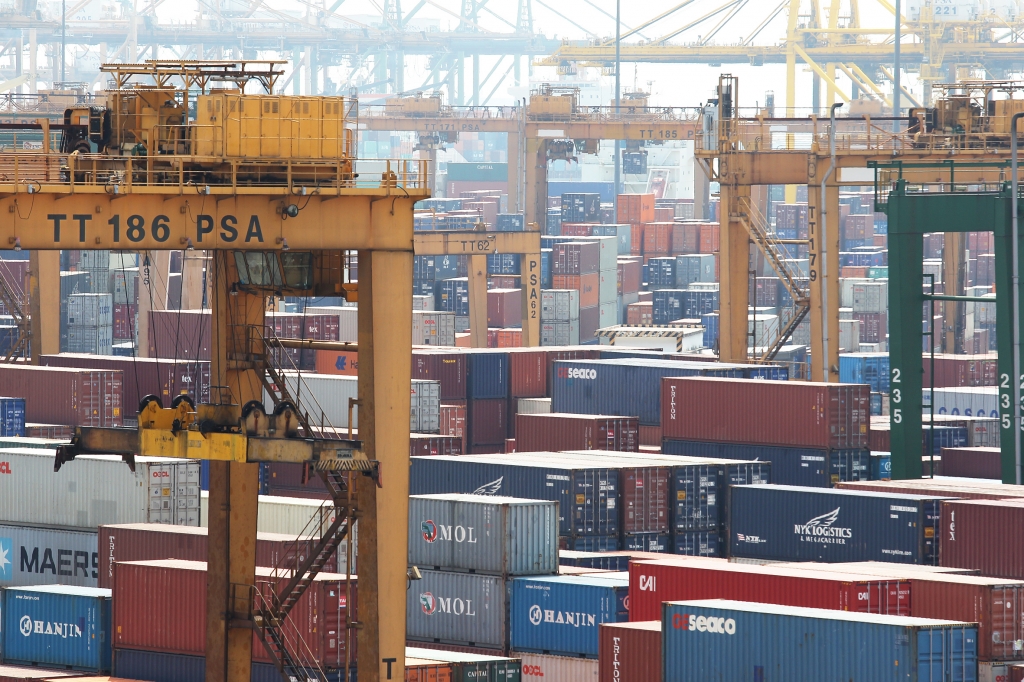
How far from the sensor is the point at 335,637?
27.5 metres

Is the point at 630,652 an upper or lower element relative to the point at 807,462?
lower

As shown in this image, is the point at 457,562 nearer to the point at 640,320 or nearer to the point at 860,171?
the point at 860,171

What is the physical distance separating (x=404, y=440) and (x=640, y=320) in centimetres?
6874

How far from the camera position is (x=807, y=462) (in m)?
42.4

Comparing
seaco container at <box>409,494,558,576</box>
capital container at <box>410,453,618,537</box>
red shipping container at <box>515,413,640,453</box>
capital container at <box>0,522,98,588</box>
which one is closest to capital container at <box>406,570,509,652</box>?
seaco container at <box>409,494,558,576</box>

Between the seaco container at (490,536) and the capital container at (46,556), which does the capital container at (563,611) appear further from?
the capital container at (46,556)

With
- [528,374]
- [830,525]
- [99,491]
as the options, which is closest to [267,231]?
[99,491]

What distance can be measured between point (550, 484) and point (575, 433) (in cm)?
810

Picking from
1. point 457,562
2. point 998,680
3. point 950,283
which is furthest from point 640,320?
point 998,680

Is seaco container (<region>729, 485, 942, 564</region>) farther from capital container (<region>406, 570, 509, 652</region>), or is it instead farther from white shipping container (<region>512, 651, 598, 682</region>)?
capital container (<region>406, 570, 509, 652</region>)

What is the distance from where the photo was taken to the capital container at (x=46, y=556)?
35562 millimetres

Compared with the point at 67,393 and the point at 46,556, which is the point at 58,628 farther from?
the point at 67,393

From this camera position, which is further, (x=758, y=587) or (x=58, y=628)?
(x=58, y=628)

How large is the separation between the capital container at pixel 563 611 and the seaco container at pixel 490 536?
2.24ft
